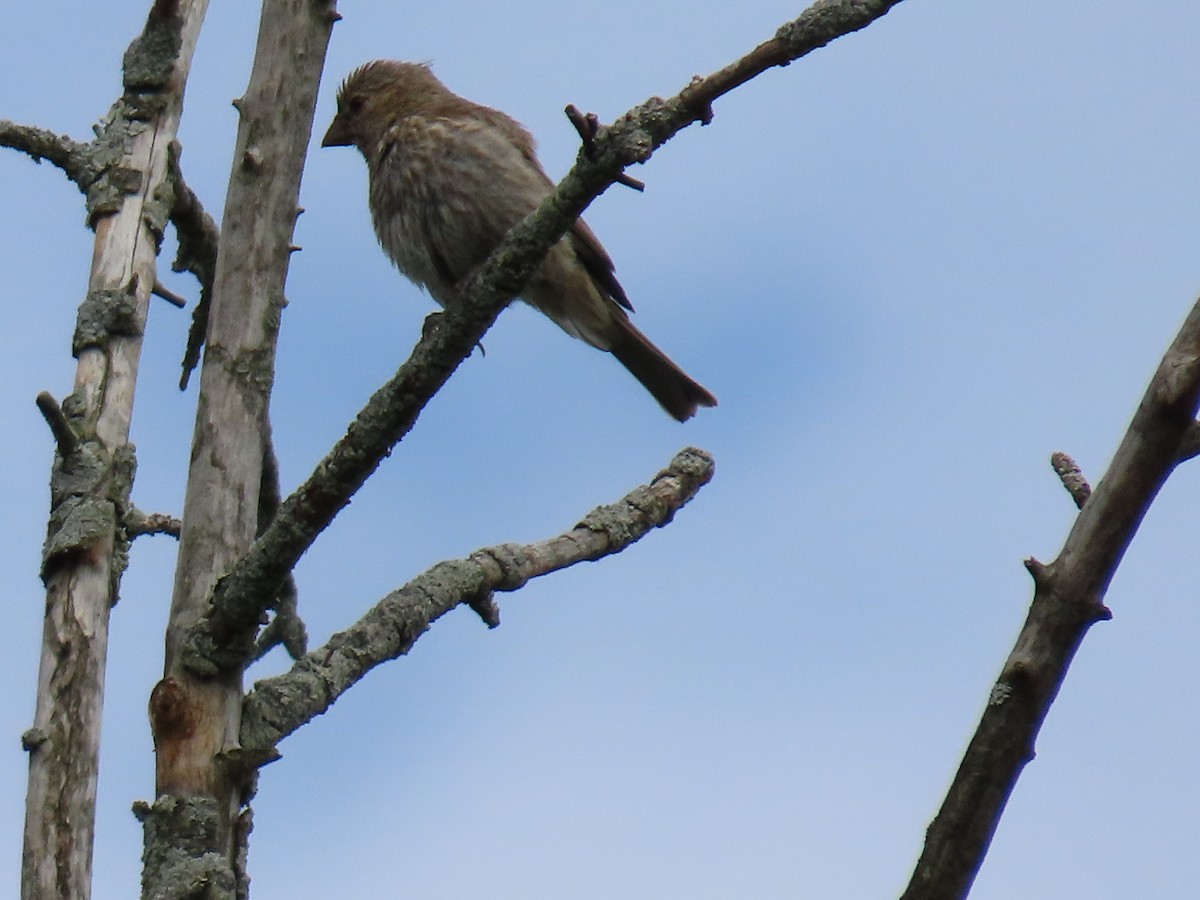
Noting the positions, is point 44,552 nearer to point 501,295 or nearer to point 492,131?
point 501,295

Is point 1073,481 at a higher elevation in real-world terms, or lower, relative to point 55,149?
lower

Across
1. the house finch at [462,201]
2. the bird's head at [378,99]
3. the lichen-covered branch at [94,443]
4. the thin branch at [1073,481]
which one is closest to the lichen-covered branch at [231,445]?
the lichen-covered branch at [94,443]

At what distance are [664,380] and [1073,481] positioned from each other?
4.15m

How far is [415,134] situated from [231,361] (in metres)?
2.70

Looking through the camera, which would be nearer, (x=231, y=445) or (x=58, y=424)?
(x=231, y=445)

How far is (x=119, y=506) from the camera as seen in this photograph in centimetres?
379

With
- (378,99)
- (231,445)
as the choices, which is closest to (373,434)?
(231,445)

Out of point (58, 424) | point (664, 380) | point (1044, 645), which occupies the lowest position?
point (1044, 645)

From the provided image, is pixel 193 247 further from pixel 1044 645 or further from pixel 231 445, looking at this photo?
pixel 1044 645

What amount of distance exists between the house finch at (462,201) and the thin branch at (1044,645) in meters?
3.61

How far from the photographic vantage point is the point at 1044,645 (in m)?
2.12

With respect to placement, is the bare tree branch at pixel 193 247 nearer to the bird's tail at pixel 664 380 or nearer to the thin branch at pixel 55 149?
the thin branch at pixel 55 149

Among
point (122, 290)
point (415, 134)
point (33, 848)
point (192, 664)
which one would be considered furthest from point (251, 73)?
point (415, 134)

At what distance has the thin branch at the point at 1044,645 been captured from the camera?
81.4 inches
